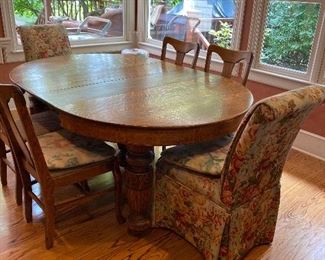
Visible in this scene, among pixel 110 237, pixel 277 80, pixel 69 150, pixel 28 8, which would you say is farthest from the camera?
pixel 28 8

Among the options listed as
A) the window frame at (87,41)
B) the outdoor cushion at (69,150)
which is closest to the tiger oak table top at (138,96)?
the outdoor cushion at (69,150)

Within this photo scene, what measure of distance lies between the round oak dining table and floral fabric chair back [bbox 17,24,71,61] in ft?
1.43

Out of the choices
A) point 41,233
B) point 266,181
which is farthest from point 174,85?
point 41,233

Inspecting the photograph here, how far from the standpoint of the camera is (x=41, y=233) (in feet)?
6.17

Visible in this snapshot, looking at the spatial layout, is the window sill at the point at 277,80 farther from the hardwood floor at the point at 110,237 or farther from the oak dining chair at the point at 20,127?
the oak dining chair at the point at 20,127

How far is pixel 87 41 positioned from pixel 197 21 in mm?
1363

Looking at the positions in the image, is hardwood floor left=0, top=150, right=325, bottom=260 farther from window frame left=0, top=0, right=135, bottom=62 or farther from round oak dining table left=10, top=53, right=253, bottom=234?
window frame left=0, top=0, right=135, bottom=62

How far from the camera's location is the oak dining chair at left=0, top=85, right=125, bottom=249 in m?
1.57

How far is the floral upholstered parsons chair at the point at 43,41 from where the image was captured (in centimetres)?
275

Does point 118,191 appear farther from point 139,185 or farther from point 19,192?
point 19,192

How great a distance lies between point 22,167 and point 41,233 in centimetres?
39

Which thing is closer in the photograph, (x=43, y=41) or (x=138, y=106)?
(x=138, y=106)

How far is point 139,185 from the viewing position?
69.9 inches

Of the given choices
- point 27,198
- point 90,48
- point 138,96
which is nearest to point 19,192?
point 27,198
